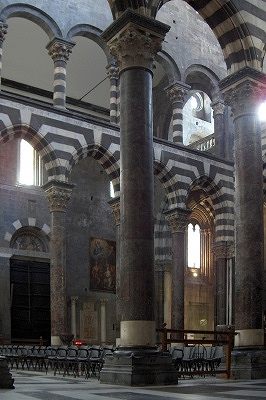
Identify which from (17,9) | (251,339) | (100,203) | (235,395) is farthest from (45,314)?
(235,395)

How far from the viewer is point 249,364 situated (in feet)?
33.9

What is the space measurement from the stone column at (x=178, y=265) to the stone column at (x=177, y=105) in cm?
311

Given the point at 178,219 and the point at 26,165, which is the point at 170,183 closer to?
the point at 178,219

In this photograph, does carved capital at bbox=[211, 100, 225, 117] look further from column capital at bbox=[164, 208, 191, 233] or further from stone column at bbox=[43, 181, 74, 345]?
stone column at bbox=[43, 181, 74, 345]

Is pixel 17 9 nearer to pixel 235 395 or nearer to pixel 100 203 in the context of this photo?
pixel 100 203

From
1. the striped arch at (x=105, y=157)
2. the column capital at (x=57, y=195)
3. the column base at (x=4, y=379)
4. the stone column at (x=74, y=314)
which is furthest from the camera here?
the stone column at (x=74, y=314)

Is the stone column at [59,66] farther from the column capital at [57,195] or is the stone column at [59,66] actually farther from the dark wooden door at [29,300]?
the dark wooden door at [29,300]

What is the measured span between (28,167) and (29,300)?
5.60 m

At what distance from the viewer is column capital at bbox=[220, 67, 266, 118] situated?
11.8m

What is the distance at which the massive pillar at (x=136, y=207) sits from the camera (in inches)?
340

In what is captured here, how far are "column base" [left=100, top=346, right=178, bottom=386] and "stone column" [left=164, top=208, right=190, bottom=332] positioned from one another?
12.1m

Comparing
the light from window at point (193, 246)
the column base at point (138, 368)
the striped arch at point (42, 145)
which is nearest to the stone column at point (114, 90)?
the striped arch at point (42, 145)

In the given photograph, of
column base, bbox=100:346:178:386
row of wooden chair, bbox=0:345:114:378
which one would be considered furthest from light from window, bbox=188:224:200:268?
column base, bbox=100:346:178:386

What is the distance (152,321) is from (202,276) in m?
21.0
